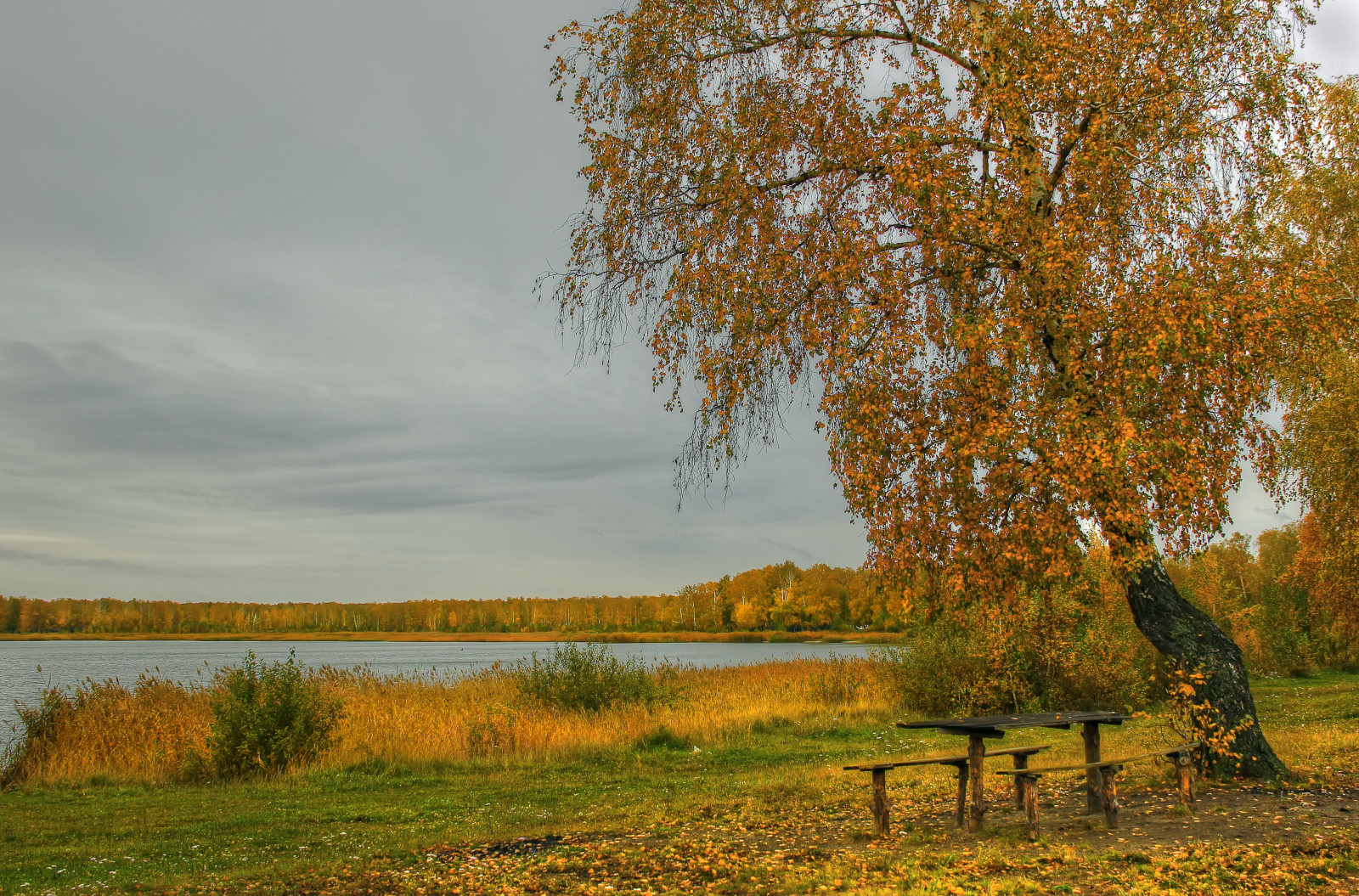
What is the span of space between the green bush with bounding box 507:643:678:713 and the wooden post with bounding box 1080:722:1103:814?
11627 millimetres

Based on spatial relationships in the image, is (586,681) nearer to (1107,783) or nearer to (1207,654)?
(1207,654)

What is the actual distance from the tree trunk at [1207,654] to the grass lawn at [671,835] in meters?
0.39

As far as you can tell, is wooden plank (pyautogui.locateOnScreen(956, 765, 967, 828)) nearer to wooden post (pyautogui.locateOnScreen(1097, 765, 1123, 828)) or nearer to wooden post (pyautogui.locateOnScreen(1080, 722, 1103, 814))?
wooden post (pyautogui.locateOnScreen(1080, 722, 1103, 814))

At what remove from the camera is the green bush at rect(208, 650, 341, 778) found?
1348 cm

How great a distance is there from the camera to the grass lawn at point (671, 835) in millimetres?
5996

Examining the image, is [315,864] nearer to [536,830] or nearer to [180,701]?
[536,830]

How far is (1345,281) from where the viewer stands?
1486cm

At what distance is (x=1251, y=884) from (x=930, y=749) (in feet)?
30.8

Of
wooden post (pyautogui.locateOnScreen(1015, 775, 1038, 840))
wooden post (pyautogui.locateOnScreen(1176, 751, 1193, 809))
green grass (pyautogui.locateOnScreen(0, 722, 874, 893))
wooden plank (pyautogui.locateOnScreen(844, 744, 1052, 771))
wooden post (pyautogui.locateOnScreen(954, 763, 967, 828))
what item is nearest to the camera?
wooden post (pyautogui.locateOnScreen(1015, 775, 1038, 840))

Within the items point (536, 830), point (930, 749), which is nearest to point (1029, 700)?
point (930, 749)

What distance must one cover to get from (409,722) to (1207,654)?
43.6 ft

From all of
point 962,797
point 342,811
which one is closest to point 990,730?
point 962,797

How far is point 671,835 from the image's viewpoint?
7961 millimetres

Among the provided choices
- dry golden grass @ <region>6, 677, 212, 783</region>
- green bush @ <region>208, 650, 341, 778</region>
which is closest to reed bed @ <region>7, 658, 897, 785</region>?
dry golden grass @ <region>6, 677, 212, 783</region>
